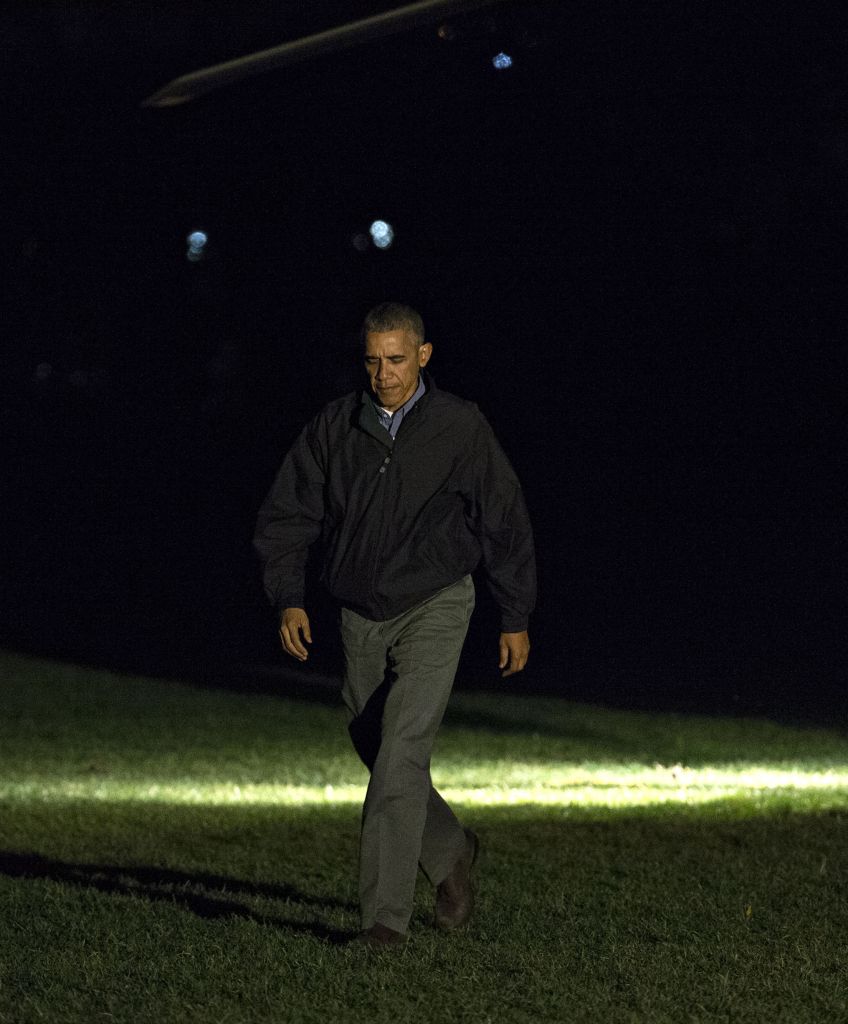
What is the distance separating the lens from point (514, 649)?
22.8 ft

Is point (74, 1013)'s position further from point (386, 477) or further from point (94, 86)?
point (94, 86)

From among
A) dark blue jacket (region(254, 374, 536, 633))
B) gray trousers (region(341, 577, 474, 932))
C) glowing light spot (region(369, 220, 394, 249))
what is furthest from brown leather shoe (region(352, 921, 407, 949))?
glowing light spot (region(369, 220, 394, 249))

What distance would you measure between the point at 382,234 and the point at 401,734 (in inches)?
1205

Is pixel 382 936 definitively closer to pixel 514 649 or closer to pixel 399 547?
pixel 514 649

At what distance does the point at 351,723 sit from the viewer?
22.9ft

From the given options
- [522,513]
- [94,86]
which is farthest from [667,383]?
[522,513]

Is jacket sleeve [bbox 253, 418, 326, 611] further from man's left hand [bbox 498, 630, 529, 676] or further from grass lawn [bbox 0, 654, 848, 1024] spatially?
grass lawn [bbox 0, 654, 848, 1024]

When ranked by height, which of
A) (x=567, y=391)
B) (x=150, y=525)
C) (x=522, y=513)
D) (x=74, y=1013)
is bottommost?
(x=150, y=525)

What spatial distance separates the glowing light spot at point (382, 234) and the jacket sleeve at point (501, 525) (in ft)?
98.6

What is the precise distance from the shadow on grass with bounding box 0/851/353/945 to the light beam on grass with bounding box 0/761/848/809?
2.31m

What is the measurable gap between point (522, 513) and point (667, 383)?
30.1 meters

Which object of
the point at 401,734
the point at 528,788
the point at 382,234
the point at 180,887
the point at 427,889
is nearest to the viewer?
the point at 401,734

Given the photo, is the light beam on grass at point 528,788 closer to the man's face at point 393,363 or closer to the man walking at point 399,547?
the man walking at point 399,547

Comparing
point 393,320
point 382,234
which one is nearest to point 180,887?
point 393,320
